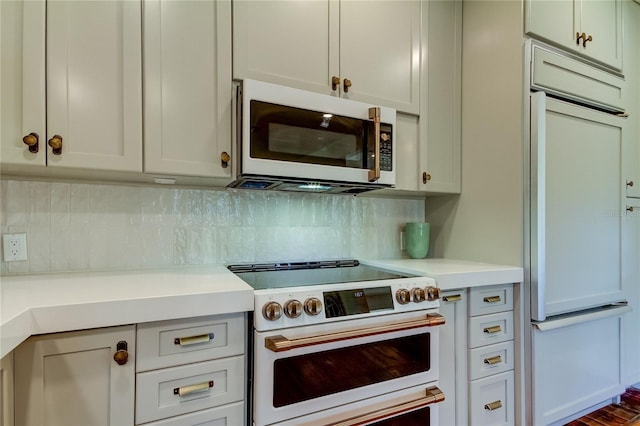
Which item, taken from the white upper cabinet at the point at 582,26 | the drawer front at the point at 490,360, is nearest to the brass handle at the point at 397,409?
the drawer front at the point at 490,360

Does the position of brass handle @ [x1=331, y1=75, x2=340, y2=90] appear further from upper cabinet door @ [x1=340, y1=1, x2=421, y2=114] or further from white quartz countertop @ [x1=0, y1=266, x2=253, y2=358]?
white quartz countertop @ [x1=0, y1=266, x2=253, y2=358]

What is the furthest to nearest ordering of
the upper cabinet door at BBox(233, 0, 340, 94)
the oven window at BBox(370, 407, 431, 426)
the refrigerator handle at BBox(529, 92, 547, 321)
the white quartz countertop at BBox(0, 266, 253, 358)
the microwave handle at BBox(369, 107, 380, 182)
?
the refrigerator handle at BBox(529, 92, 547, 321), the microwave handle at BBox(369, 107, 380, 182), the upper cabinet door at BBox(233, 0, 340, 94), the oven window at BBox(370, 407, 431, 426), the white quartz countertop at BBox(0, 266, 253, 358)

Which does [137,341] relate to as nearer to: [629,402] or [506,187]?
[506,187]

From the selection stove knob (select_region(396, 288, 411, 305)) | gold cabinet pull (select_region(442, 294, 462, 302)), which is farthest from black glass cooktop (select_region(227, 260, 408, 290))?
gold cabinet pull (select_region(442, 294, 462, 302))

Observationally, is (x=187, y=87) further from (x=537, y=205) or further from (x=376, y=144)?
(x=537, y=205)

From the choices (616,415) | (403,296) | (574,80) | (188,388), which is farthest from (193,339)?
(616,415)

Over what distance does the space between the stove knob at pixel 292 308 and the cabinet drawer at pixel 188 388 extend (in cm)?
21

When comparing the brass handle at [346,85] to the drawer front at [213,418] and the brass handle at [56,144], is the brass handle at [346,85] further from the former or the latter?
the drawer front at [213,418]

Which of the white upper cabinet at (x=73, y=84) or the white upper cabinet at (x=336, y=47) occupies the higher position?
the white upper cabinet at (x=336, y=47)

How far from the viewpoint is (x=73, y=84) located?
122cm

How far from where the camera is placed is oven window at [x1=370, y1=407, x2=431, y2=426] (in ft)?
4.51

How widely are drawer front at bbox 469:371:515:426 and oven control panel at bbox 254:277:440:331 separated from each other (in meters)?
0.55

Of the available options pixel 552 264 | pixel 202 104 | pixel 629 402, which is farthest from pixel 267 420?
pixel 629 402

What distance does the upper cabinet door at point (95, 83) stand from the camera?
47.2 inches
